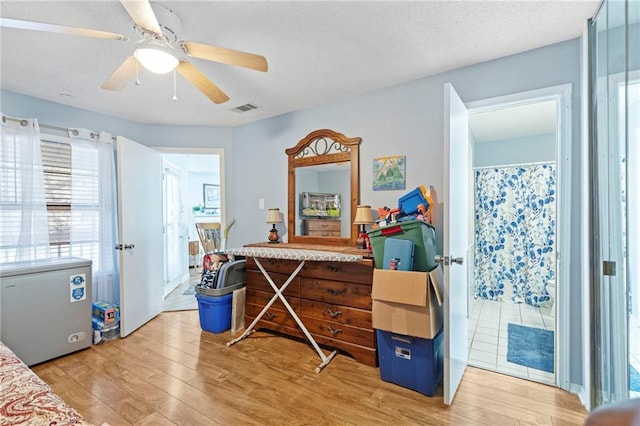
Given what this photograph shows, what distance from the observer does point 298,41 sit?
1.92 m

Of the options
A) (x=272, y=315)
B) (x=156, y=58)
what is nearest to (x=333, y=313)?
(x=272, y=315)

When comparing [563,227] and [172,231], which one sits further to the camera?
[172,231]

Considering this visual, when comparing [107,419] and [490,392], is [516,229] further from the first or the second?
[107,419]

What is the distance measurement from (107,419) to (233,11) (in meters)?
2.43

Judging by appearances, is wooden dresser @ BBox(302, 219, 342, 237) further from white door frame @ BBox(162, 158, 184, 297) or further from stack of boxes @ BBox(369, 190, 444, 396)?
white door frame @ BBox(162, 158, 184, 297)

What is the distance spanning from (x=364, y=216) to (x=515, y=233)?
2766 millimetres

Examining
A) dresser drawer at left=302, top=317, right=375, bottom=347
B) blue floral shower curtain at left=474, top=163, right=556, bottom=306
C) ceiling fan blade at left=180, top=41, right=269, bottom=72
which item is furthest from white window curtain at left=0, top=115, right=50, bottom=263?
blue floral shower curtain at left=474, top=163, right=556, bottom=306

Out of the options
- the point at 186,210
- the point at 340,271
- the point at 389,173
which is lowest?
the point at 340,271

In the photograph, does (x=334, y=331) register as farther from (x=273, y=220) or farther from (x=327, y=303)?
(x=273, y=220)

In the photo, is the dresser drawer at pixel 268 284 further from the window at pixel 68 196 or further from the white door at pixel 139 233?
the window at pixel 68 196

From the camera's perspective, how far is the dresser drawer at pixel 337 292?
2.36 meters

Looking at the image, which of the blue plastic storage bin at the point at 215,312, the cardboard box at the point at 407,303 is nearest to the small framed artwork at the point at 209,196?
the blue plastic storage bin at the point at 215,312

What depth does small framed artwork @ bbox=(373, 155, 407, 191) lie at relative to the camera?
8.65 ft

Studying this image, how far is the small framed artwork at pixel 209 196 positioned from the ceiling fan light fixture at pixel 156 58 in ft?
16.8
